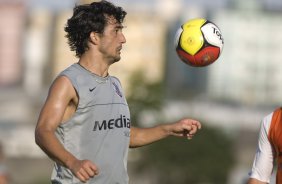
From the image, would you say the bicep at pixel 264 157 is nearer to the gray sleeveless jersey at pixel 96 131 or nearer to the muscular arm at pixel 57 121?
the gray sleeveless jersey at pixel 96 131

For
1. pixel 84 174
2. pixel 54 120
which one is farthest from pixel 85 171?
pixel 54 120

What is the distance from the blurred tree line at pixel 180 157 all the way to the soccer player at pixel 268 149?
190ft

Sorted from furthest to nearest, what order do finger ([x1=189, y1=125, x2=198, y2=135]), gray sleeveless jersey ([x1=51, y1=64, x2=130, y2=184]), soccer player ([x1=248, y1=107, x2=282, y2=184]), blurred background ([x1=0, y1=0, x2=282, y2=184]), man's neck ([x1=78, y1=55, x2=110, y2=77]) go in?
1. blurred background ([x1=0, y1=0, x2=282, y2=184])
2. finger ([x1=189, y1=125, x2=198, y2=135])
3. man's neck ([x1=78, y1=55, x2=110, y2=77])
4. soccer player ([x1=248, y1=107, x2=282, y2=184])
5. gray sleeveless jersey ([x1=51, y1=64, x2=130, y2=184])

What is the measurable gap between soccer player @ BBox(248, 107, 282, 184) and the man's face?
3.85 feet

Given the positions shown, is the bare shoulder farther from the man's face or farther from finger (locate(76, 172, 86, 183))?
finger (locate(76, 172, 86, 183))

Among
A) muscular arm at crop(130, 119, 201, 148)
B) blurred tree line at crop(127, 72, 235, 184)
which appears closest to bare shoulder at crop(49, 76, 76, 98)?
muscular arm at crop(130, 119, 201, 148)

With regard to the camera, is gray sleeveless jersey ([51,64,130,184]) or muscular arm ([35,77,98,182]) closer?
muscular arm ([35,77,98,182])

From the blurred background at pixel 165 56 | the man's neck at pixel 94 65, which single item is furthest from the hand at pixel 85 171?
the blurred background at pixel 165 56

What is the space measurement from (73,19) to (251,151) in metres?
88.7

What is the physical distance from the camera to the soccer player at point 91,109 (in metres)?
8.07

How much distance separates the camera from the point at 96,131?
328 inches

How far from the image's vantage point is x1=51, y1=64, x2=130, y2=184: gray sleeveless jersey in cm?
825

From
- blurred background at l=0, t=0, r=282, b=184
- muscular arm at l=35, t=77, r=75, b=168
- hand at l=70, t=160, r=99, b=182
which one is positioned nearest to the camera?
hand at l=70, t=160, r=99, b=182

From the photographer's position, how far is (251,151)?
3804 inches
